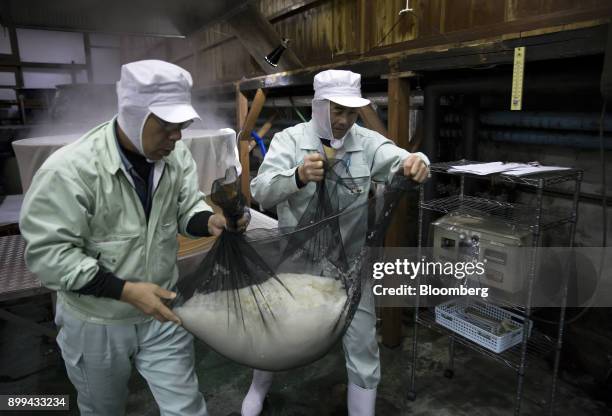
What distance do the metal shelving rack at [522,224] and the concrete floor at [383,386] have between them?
130mm

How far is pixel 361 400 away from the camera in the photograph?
2.08 m

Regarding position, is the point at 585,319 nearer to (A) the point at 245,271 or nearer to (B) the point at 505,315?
(B) the point at 505,315

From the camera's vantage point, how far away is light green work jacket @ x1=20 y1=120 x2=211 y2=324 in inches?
51.3

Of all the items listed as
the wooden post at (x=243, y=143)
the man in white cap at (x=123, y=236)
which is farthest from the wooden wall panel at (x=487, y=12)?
the wooden post at (x=243, y=143)

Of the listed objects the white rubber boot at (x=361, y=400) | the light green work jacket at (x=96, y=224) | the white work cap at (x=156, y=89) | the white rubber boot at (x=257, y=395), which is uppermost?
the white work cap at (x=156, y=89)

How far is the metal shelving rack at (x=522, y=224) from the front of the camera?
204cm

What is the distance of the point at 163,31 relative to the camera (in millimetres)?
3031

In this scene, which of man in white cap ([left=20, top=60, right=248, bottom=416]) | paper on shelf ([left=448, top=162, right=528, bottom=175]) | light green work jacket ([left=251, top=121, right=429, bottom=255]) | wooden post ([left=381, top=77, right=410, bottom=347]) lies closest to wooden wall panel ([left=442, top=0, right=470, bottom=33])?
wooden post ([left=381, top=77, right=410, bottom=347])

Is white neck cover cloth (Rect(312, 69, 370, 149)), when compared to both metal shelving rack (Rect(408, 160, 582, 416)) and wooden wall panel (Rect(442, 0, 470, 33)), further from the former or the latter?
wooden wall panel (Rect(442, 0, 470, 33))

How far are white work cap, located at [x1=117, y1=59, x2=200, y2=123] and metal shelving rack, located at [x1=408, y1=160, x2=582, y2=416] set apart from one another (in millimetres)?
1509

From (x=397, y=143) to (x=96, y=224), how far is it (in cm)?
207

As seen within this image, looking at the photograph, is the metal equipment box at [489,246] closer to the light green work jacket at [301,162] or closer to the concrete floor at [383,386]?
the light green work jacket at [301,162]

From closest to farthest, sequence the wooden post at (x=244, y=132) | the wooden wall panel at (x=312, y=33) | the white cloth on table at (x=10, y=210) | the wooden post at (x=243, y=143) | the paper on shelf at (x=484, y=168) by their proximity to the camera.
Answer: the paper on shelf at (x=484, y=168), the white cloth on table at (x=10, y=210), the wooden wall panel at (x=312, y=33), the wooden post at (x=244, y=132), the wooden post at (x=243, y=143)

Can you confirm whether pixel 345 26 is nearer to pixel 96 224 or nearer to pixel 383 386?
pixel 383 386
